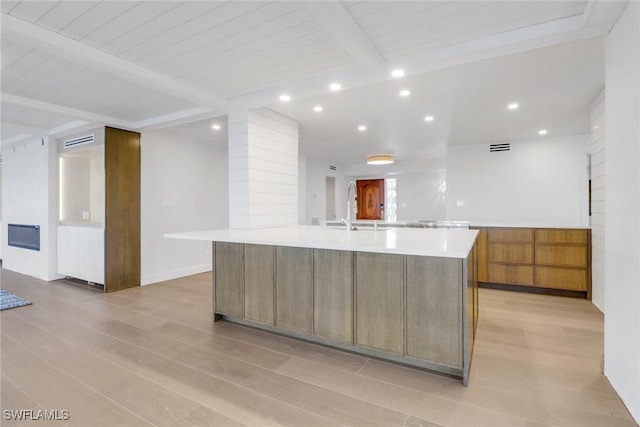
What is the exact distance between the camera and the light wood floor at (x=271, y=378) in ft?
6.02

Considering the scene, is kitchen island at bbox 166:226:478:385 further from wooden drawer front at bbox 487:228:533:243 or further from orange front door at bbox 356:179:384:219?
orange front door at bbox 356:179:384:219

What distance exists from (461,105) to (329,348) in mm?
3119

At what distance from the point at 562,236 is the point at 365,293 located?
3518 millimetres

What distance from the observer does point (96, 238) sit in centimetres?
464

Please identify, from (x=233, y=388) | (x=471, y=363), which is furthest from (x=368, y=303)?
(x=233, y=388)

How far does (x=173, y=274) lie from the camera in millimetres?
5387

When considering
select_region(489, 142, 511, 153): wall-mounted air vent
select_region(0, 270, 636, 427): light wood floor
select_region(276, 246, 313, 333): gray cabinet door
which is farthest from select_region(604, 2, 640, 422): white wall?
select_region(489, 142, 511, 153): wall-mounted air vent

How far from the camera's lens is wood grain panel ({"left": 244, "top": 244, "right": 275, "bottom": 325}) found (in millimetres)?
2975

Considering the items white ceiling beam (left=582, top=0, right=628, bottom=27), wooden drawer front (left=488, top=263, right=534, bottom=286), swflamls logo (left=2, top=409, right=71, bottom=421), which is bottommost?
swflamls logo (left=2, top=409, right=71, bottom=421)

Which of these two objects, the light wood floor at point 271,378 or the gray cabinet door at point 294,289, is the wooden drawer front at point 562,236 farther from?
the gray cabinet door at point 294,289

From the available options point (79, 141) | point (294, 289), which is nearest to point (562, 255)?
point (294, 289)

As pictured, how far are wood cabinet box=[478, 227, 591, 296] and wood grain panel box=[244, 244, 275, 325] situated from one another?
11.3ft

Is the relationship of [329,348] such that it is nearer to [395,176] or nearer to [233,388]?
[233,388]

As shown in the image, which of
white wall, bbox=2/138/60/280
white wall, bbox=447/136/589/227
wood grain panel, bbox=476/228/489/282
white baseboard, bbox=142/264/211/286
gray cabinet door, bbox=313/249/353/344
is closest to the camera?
gray cabinet door, bbox=313/249/353/344
